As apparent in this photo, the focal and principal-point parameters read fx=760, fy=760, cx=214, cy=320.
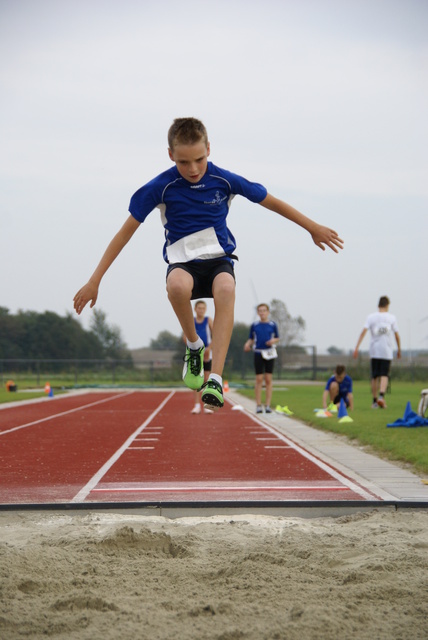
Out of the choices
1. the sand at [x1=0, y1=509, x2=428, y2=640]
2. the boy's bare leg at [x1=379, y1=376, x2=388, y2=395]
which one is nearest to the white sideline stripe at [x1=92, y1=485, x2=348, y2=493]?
the sand at [x1=0, y1=509, x2=428, y2=640]

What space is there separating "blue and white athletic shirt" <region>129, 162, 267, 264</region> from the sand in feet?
5.68

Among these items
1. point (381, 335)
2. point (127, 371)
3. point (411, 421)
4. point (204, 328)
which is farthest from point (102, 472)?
point (127, 371)

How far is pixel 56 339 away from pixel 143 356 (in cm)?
1209

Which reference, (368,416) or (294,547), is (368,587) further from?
(368,416)

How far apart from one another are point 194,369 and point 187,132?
64.6 inches

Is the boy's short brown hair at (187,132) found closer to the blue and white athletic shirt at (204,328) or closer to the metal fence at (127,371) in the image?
the blue and white athletic shirt at (204,328)

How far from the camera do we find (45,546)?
4301mm

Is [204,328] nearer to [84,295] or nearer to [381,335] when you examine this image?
[381,335]

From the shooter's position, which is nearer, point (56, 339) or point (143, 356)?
point (56, 339)

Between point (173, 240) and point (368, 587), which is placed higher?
point (173, 240)

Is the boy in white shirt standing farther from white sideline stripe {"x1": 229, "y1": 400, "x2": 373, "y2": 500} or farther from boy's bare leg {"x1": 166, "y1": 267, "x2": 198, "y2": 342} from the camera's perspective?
boy's bare leg {"x1": 166, "y1": 267, "x2": 198, "y2": 342}

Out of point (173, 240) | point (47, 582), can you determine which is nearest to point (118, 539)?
point (47, 582)

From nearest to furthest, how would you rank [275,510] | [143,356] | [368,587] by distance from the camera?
[368,587], [275,510], [143,356]

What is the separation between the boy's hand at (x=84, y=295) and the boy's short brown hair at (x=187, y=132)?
96 centimetres
